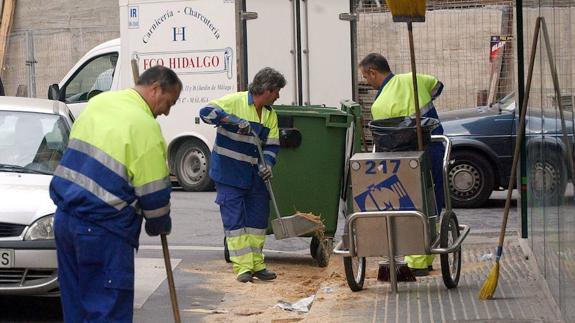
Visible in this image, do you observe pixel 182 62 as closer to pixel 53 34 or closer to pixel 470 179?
pixel 470 179

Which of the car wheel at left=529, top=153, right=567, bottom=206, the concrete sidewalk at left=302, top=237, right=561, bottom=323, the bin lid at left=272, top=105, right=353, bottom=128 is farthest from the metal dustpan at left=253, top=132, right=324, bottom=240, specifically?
the car wheel at left=529, top=153, right=567, bottom=206

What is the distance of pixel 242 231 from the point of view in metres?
9.96

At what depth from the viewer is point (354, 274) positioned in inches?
354

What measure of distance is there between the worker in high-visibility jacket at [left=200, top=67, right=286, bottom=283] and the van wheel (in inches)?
288

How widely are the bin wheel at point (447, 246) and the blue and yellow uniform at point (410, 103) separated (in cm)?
42

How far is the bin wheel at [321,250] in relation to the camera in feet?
35.0

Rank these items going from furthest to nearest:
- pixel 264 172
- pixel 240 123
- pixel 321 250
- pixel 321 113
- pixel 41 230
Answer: pixel 321 113, pixel 321 250, pixel 264 172, pixel 240 123, pixel 41 230

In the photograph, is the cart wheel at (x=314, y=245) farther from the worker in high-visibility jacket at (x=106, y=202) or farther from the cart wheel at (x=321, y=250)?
the worker in high-visibility jacket at (x=106, y=202)

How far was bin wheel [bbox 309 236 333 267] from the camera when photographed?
1066 centimetres

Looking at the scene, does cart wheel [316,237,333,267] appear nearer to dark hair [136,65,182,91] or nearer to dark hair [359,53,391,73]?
dark hair [359,53,391,73]

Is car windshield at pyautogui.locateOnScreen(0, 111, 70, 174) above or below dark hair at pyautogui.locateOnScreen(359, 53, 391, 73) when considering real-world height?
below

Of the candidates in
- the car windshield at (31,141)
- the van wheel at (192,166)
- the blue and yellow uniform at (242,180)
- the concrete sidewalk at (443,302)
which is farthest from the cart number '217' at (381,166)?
the van wheel at (192,166)

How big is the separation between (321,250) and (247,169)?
1.22 m

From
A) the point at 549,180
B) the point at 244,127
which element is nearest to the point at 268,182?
the point at 244,127
